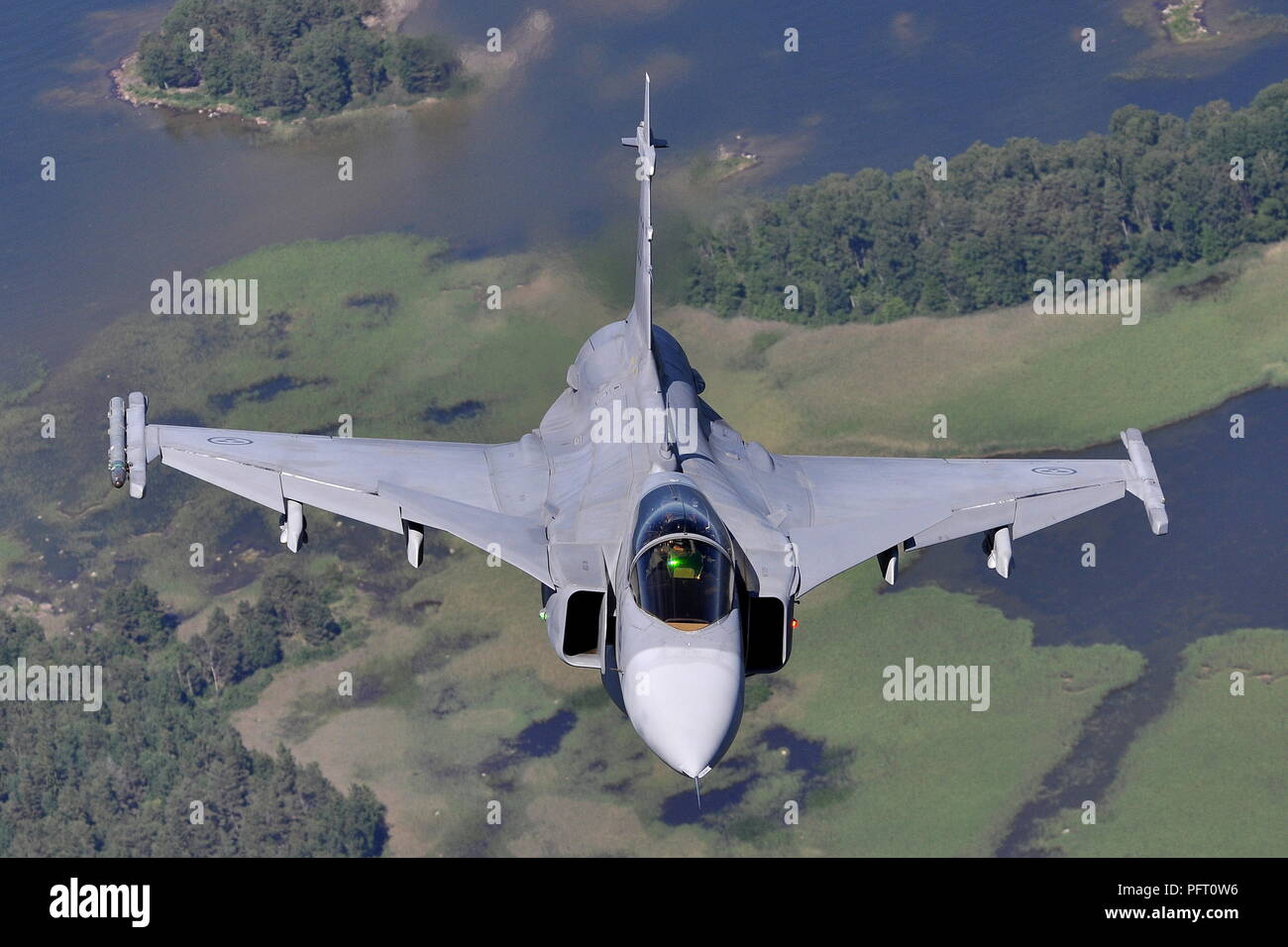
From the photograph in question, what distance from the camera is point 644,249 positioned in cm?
4656

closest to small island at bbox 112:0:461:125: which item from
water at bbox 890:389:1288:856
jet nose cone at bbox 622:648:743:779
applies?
water at bbox 890:389:1288:856

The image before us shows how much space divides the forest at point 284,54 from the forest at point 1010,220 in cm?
1660

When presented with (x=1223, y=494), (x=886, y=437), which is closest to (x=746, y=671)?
(x=886, y=437)

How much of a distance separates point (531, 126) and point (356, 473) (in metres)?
31.9

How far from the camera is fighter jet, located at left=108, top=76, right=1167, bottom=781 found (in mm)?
37906

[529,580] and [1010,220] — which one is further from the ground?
[1010,220]

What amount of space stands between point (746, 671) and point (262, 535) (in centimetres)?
2951

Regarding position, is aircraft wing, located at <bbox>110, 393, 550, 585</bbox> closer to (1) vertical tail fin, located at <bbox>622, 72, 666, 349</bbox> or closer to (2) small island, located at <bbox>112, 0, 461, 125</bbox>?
(1) vertical tail fin, located at <bbox>622, 72, 666, 349</bbox>

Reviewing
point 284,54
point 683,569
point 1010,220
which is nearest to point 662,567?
point 683,569

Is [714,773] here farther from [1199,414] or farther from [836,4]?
[836,4]

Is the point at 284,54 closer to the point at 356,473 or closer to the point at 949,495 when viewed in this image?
the point at 356,473

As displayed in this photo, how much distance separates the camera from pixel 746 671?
39594mm

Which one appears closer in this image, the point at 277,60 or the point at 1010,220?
the point at 1010,220

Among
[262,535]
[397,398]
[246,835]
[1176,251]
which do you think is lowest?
[246,835]
